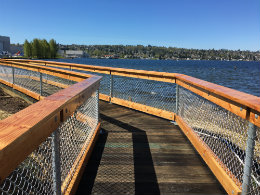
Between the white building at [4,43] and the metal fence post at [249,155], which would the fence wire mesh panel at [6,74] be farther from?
the white building at [4,43]

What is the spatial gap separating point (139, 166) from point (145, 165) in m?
0.09

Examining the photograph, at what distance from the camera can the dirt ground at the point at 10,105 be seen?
8.56 metres

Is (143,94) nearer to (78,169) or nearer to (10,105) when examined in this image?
(10,105)

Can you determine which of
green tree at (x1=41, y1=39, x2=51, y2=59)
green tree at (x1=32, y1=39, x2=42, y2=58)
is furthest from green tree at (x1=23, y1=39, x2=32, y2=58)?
green tree at (x1=41, y1=39, x2=51, y2=59)

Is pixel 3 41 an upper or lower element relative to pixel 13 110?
upper

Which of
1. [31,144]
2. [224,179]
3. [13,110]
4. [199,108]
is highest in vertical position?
[31,144]

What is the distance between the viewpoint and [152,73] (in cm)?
608

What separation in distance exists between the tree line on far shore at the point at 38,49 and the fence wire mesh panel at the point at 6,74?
101 m

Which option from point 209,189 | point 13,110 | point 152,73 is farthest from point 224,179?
point 13,110

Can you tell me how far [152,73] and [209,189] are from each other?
3708 mm

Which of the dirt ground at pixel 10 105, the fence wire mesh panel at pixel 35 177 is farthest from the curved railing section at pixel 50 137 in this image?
the dirt ground at pixel 10 105

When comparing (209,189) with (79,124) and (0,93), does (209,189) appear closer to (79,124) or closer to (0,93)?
(79,124)

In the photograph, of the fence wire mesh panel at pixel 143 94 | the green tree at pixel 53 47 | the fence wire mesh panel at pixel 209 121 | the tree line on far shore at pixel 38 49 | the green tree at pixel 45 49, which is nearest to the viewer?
the fence wire mesh panel at pixel 209 121

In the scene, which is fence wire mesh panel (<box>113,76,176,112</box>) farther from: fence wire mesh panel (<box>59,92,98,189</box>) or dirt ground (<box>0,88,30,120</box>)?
dirt ground (<box>0,88,30,120</box>)
